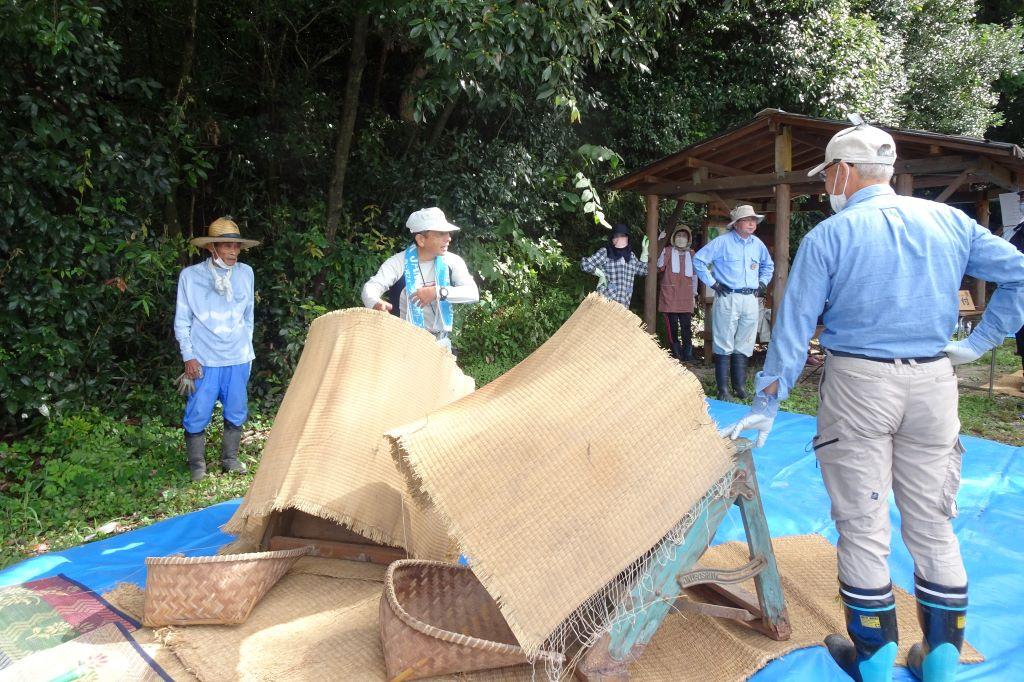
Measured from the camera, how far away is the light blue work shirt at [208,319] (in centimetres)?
457

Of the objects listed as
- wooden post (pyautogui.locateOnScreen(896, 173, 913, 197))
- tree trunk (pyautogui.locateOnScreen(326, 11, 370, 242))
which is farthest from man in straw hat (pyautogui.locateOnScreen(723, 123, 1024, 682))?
tree trunk (pyautogui.locateOnScreen(326, 11, 370, 242))

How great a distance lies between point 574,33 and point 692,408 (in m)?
3.51

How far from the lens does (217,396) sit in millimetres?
4781

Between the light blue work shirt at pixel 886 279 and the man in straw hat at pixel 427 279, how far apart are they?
7.26 feet

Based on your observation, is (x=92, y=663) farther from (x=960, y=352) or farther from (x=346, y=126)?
(x=346, y=126)

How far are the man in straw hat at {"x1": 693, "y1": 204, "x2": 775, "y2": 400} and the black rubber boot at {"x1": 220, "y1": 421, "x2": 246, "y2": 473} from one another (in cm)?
460

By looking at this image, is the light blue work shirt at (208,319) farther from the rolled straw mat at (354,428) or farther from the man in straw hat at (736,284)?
the man in straw hat at (736,284)

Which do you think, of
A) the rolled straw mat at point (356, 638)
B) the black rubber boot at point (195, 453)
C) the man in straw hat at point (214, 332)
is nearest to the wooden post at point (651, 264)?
the man in straw hat at point (214, 332)

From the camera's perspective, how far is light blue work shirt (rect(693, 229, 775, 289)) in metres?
6.97

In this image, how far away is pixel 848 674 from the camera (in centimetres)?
246

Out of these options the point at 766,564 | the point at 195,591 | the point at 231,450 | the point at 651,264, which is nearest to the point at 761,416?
the point at 766,564

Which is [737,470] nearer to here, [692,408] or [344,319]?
[692,408]

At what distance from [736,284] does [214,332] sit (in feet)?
16.4

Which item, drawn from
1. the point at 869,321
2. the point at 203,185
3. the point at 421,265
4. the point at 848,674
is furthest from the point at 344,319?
the point at 203,185
